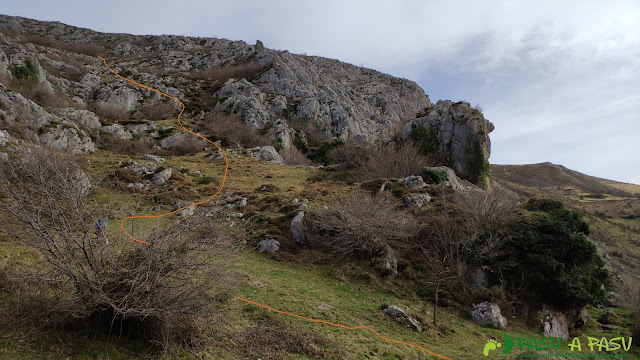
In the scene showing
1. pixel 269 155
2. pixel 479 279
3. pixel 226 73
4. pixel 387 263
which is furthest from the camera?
pixel 226 73

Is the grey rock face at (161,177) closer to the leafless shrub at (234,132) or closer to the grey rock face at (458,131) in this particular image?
the leafless shrub at (234,132)

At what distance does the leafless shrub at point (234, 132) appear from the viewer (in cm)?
3827

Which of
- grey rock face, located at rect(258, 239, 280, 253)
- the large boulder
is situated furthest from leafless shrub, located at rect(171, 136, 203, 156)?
grey rock face, located at rect(258, 239, 280, 253)

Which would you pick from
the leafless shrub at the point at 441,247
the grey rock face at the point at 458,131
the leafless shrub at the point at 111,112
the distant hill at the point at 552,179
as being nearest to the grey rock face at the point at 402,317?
the leafless shrub at the point at 441,247

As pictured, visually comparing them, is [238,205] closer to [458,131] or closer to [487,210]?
[487,210]

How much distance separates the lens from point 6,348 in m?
3.90

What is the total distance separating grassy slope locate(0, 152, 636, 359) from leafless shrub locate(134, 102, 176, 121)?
2952 centimetres

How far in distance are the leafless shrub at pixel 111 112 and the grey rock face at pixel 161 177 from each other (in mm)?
22178

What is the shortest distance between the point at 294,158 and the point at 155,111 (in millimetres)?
20375

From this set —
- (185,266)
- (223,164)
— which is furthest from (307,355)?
(223,164)

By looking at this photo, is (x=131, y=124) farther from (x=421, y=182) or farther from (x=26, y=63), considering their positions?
(x=421, y=182)

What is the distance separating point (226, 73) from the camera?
207 ft

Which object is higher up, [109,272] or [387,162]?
[387,162]

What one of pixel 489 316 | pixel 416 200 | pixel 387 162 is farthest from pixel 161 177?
pixel 489 316
